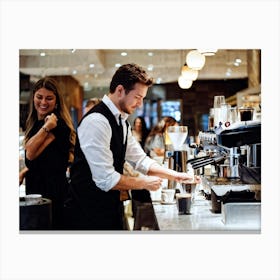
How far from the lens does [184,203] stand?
6633 millimetres

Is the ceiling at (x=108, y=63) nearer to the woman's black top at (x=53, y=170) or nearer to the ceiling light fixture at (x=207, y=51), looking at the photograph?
the ceiling light fixture at (x=207, y=51)

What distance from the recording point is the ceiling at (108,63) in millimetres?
6844

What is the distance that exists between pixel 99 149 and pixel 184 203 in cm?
65

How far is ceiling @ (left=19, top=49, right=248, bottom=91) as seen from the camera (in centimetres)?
684

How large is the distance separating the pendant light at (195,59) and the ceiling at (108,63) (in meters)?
0.03

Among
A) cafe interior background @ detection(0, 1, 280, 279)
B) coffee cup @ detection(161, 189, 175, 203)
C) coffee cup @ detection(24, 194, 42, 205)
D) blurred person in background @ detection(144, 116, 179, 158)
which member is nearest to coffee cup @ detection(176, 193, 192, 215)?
coffee cup @ detection(161, 189, 175, 203)

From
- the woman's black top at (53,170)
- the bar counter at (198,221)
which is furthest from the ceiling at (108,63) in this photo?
the bar counter at (198,221)

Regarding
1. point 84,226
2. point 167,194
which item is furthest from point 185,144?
point 84,226

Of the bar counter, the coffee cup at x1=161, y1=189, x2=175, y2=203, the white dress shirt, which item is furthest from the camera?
the coffee cup at x1=161, y1=189, x2=175, y2=203

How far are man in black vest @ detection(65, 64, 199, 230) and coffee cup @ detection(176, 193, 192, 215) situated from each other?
0.26 meters

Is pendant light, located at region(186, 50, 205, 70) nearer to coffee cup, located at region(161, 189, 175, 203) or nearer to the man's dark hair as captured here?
the man's dark hair

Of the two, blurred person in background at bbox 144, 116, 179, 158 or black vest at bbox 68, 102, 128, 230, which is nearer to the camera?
black vest at bbox 68, 102, 128, 230
